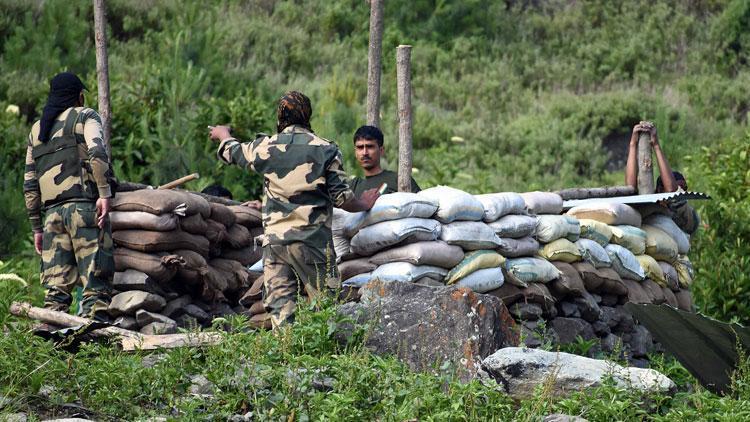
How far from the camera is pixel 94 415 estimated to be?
6.18m

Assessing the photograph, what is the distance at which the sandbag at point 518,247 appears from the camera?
8.88 meters

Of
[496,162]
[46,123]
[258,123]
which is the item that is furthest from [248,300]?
[496,162]

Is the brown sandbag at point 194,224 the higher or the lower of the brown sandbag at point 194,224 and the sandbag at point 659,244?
the higher

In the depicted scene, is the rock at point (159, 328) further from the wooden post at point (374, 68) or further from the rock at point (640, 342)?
the rock at point (640, 342)

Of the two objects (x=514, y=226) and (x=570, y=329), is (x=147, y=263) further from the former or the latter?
(x=570, y=329)

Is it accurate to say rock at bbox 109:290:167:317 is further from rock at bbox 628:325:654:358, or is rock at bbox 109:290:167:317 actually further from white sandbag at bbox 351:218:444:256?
rock at bbox 628:325:654:358

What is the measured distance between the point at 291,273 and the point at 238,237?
1.66 m

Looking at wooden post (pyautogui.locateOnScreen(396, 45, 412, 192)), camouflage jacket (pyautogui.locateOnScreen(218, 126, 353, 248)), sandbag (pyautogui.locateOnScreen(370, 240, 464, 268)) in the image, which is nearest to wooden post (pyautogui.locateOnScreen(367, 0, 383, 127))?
wooden post (pyautogui.locateOnScreen(396, 45, 412, 192))

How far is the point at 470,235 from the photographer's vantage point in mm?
8539

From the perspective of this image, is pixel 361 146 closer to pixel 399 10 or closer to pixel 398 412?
pixel 398 412

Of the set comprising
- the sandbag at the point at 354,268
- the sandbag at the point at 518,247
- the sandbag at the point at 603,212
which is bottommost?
the sandbag at the point at 603,212

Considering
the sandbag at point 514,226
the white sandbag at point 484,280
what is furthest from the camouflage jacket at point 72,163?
the sandbag at point 514,226

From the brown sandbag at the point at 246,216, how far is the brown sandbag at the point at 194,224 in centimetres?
61

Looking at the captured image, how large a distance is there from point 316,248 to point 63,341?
62.6 inches
